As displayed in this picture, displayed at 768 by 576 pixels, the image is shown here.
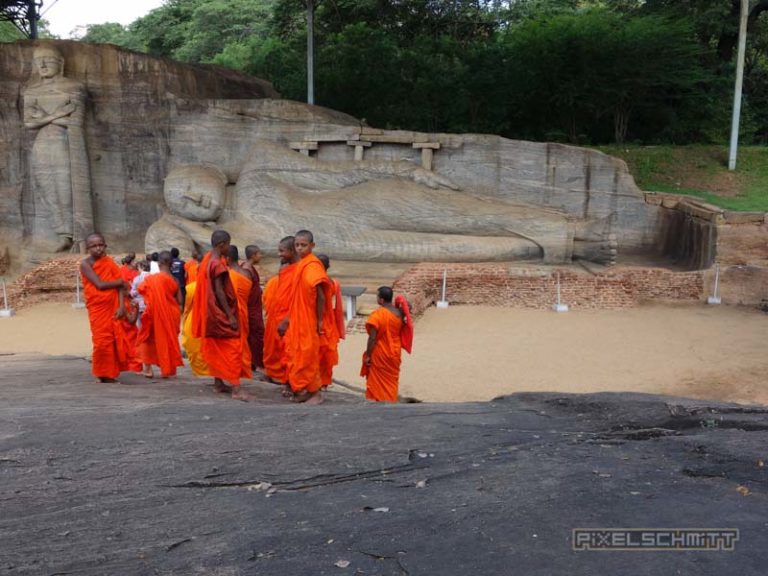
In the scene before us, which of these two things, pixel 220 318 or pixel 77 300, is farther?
pixel 77 300

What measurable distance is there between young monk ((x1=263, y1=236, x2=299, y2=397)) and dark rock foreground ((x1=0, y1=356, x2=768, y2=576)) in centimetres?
169

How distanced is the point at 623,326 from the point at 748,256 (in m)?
3.08

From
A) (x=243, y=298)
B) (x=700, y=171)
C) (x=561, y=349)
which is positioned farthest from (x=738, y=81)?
(x=243, y=298)

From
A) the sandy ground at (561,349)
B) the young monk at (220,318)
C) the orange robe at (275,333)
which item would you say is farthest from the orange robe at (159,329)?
the sandy ground at (561,349)

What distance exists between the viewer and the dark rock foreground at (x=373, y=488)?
2.41 meters

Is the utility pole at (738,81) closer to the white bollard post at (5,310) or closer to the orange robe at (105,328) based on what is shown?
the orange robe at (105,328)

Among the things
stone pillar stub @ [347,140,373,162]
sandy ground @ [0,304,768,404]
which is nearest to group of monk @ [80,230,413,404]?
sandy ground @ [0,304,768,404]

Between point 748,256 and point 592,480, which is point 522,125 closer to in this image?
point 748,256

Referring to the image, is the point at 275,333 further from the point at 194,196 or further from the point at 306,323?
the point at 194,196

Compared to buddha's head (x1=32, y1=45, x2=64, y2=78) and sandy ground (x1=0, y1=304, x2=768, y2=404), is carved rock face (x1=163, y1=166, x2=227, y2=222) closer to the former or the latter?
sandy ground (x1=0, y1=304, x2=768, y2=404)

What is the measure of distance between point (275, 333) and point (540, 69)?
49.5 feet

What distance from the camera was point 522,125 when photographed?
21.5 meters

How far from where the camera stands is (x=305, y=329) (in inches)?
222

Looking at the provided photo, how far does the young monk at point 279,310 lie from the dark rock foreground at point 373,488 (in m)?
1.69
